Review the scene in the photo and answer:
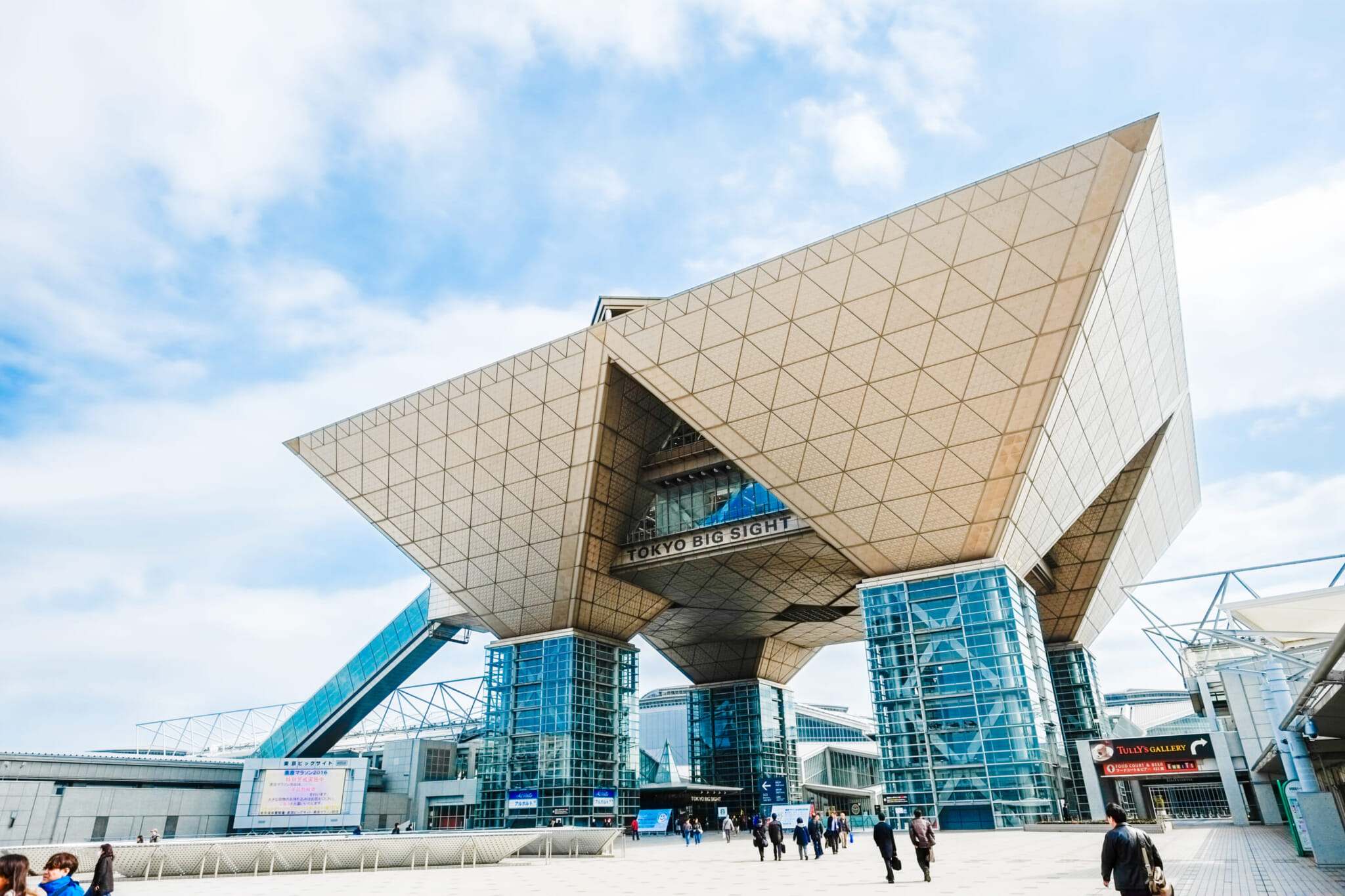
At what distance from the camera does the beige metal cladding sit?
30.1 meters

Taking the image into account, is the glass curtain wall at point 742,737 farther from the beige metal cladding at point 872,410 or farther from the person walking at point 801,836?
→ the person walking at point 801,836

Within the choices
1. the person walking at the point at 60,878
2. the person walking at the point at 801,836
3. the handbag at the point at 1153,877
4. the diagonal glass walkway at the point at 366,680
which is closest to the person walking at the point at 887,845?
the person walking at the point at 801,836

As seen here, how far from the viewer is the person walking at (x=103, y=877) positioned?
458 inches

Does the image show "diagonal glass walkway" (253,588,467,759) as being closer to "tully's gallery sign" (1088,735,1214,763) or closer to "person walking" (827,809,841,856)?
"person walking" (827,809,841,856)

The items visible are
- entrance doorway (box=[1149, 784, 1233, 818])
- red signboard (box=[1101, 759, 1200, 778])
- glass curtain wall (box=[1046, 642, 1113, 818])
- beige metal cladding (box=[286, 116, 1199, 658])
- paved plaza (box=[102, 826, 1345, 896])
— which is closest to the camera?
paved plaza (box=[102, 826, 1345, 896])

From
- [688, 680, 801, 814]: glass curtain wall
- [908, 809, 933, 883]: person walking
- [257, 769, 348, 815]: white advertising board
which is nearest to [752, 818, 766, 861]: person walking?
[908, 809, 933, 883]: person walking

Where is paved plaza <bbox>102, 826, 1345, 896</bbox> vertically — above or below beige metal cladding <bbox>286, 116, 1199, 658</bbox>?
below

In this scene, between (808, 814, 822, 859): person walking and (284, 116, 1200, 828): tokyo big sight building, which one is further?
(284, 116, 1200, 828): tokyo big sight building

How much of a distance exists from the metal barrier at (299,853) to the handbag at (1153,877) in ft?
71.7

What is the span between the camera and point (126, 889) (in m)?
18.9

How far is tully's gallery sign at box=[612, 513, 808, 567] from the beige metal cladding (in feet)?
4.74

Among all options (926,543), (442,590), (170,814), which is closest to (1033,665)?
(926,543)

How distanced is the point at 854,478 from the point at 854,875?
19.3 metres

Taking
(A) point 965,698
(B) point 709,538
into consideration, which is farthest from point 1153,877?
(B) point 709,538
